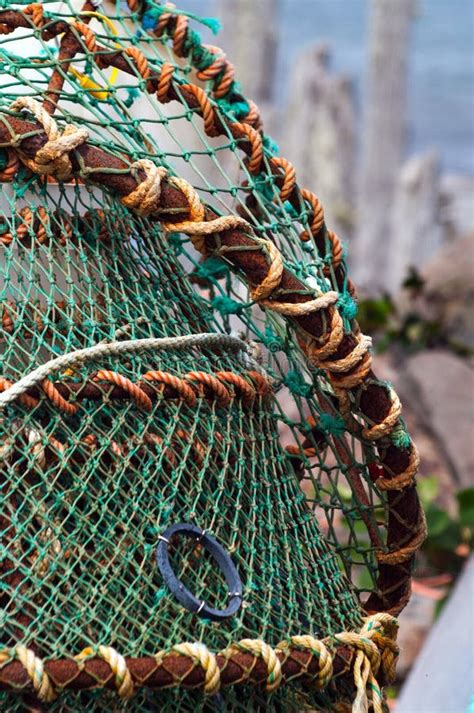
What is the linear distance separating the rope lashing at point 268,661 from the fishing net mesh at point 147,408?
3 centimetres

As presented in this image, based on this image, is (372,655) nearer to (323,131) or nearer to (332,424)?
(332,424)

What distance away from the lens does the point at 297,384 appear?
5.34 feet

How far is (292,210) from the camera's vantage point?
165 cm

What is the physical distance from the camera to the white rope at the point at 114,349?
1229 mm

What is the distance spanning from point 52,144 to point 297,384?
22.5 inches

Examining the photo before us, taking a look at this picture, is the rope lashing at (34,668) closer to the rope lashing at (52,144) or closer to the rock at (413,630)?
the rope lashing at (52,144)

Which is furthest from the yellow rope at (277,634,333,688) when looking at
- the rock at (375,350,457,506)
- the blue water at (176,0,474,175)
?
the blue water at (176,0,474,175)

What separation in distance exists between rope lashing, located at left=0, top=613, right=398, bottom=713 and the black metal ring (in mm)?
43

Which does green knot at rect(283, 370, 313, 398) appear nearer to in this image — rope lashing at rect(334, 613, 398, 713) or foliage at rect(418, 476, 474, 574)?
rope lashing at rect(334, 613, 398, 713)

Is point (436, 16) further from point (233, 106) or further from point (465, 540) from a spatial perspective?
point (233, 106)

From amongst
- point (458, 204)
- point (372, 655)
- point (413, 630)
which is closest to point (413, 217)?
point (458, 204)

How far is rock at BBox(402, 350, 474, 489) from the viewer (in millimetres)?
4945

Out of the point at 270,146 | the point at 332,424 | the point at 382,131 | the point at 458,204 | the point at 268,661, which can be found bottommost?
the point at 458,204

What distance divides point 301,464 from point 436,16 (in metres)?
14.4
